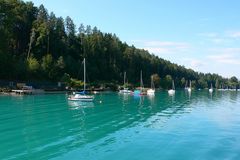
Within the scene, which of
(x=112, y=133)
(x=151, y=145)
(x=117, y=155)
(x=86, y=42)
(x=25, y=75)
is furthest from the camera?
(x=86, y=42)

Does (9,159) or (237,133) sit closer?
(9,159)

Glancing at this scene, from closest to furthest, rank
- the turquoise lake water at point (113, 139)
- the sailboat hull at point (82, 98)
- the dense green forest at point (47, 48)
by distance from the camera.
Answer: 1. the turquoise lake water at point (113, 139)
2. the sailboat hull at point (82, 98)
3. the dense green forest at point (47, 48)

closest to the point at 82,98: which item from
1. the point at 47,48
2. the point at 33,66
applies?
the point at 33,66

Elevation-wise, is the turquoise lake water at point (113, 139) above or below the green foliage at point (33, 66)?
below

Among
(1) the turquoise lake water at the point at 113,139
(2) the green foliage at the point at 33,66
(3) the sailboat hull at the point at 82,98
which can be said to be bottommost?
(1) the turquoise lake water at the point at 113,139

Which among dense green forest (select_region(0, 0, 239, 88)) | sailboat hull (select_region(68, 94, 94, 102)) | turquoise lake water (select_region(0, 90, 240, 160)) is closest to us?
turquoise lake water (select_region(0, 90, 240, 160))

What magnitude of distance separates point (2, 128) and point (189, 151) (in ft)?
70.1

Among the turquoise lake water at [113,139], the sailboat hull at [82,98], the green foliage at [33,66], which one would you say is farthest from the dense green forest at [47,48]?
the turquoise lake water at [113,139]

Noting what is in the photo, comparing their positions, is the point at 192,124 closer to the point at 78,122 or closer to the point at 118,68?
the point at 78,122

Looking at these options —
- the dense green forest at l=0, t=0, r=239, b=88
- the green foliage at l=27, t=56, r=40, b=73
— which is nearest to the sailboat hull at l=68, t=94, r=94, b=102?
the dense green forest at l=0, t=0, r=239, b=88

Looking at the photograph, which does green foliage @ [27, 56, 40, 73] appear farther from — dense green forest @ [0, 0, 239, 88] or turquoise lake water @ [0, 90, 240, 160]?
turquoise lake water @ [0, 90, 240, 160]

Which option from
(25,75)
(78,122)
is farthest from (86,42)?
(78,122)

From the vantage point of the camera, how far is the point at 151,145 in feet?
107

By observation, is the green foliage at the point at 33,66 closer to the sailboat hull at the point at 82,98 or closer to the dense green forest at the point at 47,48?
the dense green forest at the point at 47,48
